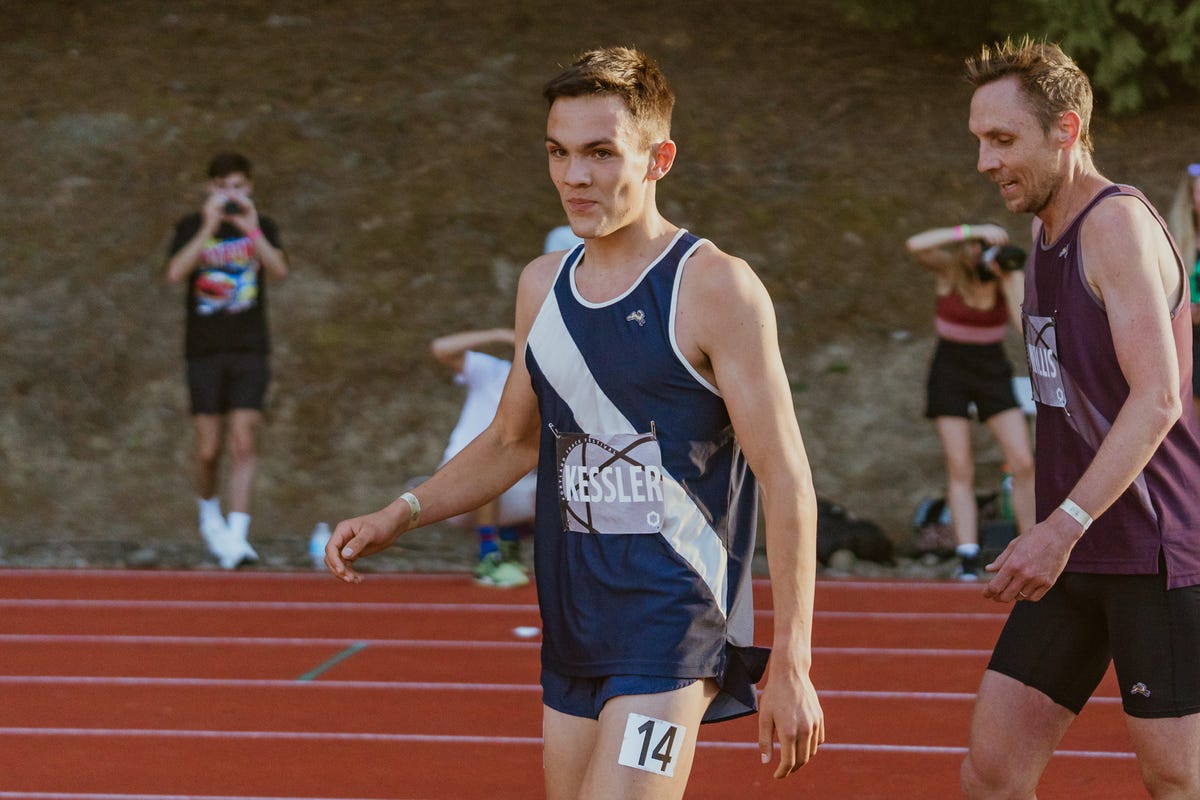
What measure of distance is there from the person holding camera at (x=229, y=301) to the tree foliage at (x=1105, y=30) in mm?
6990

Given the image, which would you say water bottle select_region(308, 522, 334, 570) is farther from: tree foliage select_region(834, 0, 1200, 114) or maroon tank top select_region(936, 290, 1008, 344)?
tree foliage select_region(834, 0, 1200, 114)

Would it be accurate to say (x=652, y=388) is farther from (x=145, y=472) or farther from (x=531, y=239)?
(x=531, y=239)

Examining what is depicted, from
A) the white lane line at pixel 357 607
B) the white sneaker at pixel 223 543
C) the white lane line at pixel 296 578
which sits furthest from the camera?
the white sneaker at pixel 223 543

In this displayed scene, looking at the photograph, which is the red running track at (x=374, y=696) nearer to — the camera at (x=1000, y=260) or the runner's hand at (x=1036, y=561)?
the camera at (x=1000, y=260)

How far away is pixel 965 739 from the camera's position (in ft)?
18.1

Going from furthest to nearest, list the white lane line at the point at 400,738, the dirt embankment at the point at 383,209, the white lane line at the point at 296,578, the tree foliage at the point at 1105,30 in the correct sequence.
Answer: the tree foliage at the point at 1105,30 < the dirt embankment at the point at 383,209 < the white lane line at the point at 296,578 < the white lane line at the point at 400,738

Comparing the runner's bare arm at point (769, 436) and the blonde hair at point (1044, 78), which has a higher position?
the blonde hair at point (1044, 78)

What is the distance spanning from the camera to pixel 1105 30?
13875mm

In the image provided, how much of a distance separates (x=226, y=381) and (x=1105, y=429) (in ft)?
19.8

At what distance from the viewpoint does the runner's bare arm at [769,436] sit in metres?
2.66

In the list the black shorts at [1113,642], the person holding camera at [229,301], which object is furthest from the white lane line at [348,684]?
the black shorts at [1113,642]

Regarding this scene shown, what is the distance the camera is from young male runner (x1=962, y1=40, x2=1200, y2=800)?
10.1 feet

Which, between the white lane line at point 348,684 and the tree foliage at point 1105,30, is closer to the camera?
the white lane line at point 348,684

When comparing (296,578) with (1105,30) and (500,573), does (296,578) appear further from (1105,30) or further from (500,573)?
(1105,30)
